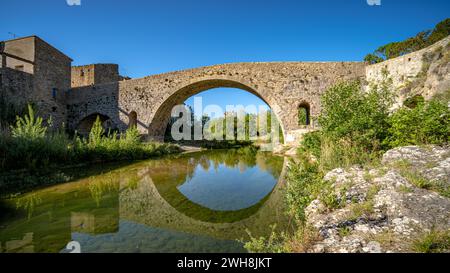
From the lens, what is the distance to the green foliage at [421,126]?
4.25m

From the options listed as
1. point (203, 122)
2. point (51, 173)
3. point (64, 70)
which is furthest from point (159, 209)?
point (203, 122)

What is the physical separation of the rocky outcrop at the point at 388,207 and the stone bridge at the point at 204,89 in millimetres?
9749

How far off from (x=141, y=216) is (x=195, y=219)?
915mm

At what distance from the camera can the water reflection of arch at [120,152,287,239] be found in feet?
10.9

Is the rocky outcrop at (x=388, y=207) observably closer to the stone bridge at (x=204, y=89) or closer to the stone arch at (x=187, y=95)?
the stone bridge at (x=204, y=89)

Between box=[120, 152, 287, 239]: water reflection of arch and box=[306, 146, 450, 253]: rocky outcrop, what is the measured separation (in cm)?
87

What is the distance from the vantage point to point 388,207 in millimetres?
2537

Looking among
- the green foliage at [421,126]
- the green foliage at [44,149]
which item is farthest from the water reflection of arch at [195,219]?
the green foliage at [44,149]

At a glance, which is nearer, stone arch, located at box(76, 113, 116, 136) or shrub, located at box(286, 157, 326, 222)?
shrub, located at box(286, 157, 326, 222)

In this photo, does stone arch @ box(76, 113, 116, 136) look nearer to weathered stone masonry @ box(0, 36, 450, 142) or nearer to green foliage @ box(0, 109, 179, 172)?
weathered stone masonry @ box(0, 36, 450, 142)

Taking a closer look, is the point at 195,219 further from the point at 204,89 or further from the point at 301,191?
the point at 204,89

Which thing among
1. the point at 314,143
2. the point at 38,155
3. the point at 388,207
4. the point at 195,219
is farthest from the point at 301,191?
the point at 38,155

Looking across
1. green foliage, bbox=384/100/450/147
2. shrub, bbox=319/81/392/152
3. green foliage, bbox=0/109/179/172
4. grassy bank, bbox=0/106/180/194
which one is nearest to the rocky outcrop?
green foliage, bbox=384/100/450/147

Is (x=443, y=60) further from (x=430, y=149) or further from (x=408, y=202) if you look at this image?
(x=408, y=202)
